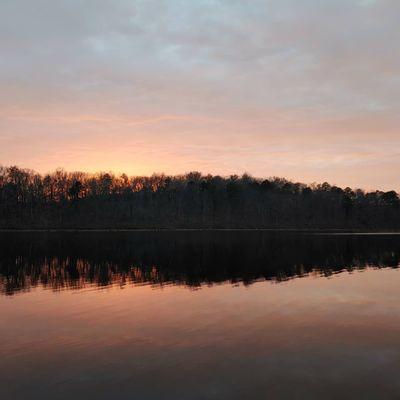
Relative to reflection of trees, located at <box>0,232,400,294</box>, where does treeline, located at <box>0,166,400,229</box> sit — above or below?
above

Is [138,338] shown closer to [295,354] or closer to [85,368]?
[85,368]

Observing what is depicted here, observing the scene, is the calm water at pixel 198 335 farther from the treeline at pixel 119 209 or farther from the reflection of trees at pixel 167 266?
the treeline at pixel 119 209

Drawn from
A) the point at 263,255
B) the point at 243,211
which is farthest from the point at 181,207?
the point at 263,255

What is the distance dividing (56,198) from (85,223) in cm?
3182

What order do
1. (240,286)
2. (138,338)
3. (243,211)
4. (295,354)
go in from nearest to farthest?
(295,354)
(138,338)
(240,286)
(243,211)

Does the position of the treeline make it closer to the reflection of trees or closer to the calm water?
the reflection of trees

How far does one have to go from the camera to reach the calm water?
14180 mm

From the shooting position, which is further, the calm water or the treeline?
the treeline

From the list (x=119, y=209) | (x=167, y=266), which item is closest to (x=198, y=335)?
(x=167, y=266)

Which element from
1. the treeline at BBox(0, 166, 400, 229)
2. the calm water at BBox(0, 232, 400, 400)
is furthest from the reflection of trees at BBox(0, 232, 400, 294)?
the treeline at BBox(0, 166, 400, 229)

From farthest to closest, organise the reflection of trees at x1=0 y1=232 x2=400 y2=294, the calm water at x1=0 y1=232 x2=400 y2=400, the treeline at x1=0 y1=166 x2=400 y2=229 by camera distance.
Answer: the treeline at x1=0 y1=166 x2=400 y2=229
the reflection of trees at x1=0 y1=232 x2=400 y2=294
the calm water at x1=0 y1=232 x2=400 y2=400

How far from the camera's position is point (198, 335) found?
66.9 ft

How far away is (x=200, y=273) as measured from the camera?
1710 inches

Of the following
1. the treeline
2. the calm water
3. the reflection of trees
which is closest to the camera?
the calm water
